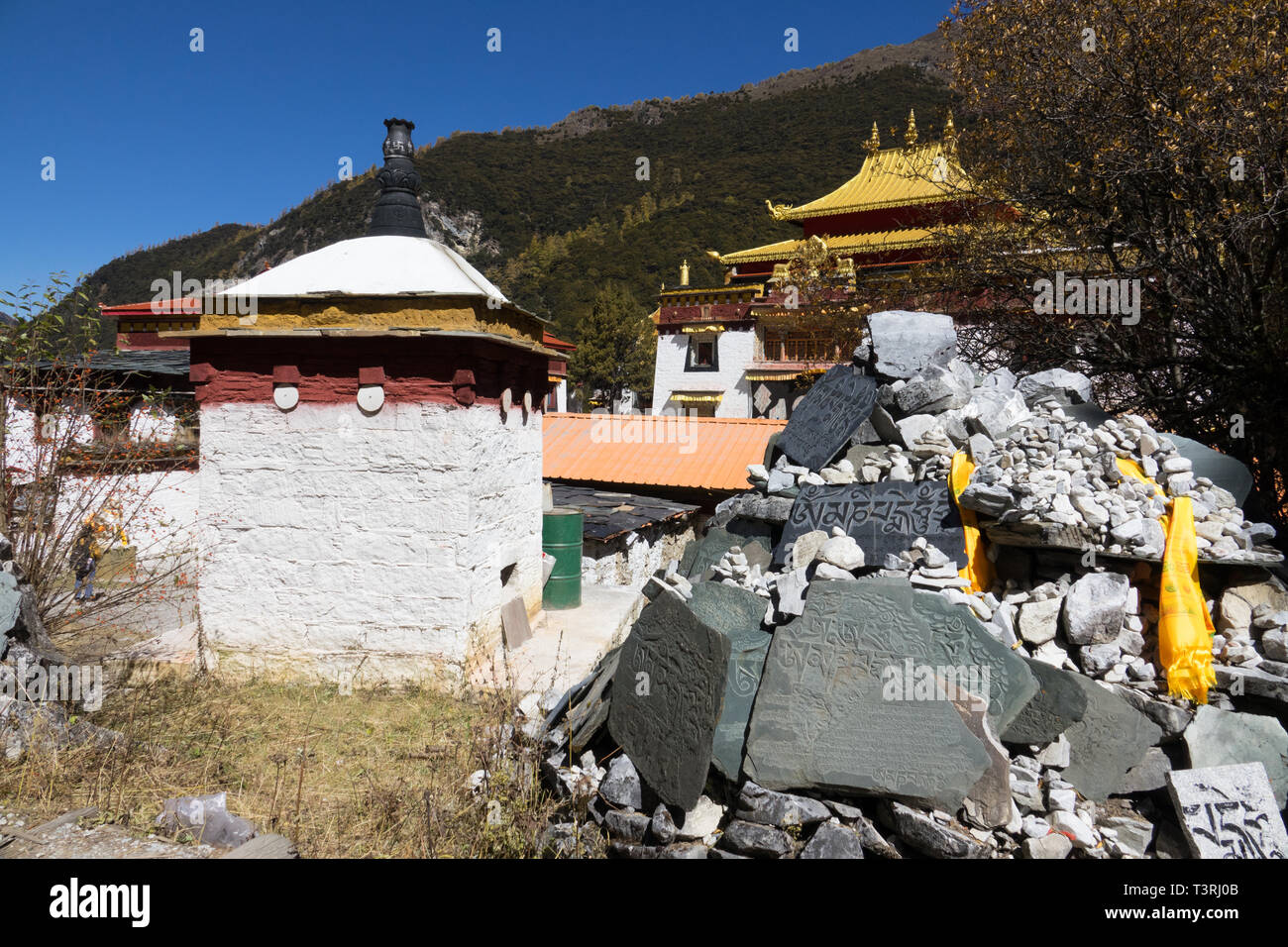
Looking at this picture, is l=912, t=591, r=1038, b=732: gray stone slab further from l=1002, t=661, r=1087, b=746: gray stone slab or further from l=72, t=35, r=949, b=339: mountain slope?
l=72, t=35, r=949, b=339: mountain slope

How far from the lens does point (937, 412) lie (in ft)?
20.6

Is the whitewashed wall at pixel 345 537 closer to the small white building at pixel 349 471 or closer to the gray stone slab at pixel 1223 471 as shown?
the small white building at pixel 349 471

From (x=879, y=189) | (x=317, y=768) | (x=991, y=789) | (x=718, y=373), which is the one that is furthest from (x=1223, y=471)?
(x=718, y=373)

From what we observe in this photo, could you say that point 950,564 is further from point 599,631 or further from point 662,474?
point 662,474

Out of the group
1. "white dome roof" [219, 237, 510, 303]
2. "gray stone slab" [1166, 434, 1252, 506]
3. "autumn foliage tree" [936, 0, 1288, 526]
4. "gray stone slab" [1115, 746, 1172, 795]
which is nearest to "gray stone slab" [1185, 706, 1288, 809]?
"gray stone slab" [1115, 746, 1172, 795]

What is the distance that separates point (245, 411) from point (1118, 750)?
285 inches

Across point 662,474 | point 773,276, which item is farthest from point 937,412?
point 773,276

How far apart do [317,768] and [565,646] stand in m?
2.91

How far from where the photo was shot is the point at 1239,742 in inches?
162

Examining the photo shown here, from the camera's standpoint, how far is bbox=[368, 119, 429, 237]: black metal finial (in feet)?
23.9

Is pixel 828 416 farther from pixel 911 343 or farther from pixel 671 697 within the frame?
pixel 671 697

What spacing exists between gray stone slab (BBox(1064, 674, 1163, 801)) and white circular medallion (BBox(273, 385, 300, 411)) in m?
6.49

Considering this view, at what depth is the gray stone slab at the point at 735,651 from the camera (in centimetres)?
438

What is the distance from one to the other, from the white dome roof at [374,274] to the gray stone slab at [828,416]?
319 centimetres
